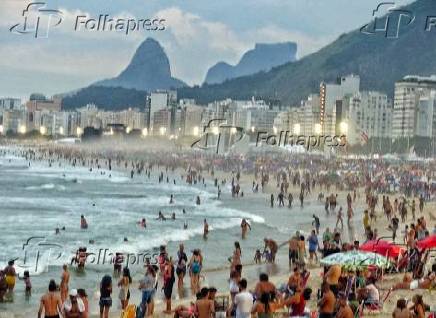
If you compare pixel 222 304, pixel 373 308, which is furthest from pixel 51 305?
pixel 373 308

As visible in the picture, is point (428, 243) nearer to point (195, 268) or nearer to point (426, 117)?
point (195, 268)

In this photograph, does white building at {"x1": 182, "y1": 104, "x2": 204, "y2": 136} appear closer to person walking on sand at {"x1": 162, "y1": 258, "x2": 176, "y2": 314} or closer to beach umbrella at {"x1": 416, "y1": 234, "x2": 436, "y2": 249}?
beach umbrella at {"x1": 416, "y1": 234, "x2": 436, "y2": 249}

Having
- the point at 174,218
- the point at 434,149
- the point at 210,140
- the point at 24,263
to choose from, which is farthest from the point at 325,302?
the point at 210,140

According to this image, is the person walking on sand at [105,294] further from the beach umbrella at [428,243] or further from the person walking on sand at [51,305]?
the beach umbrella at [428,243]

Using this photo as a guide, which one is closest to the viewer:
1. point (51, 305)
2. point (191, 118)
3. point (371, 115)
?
point (51, 305)

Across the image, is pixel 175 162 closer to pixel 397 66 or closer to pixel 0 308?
pixel 0 308

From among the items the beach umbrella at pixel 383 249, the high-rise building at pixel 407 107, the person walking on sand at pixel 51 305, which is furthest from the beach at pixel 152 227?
the high-rise building at pixel 407 107
